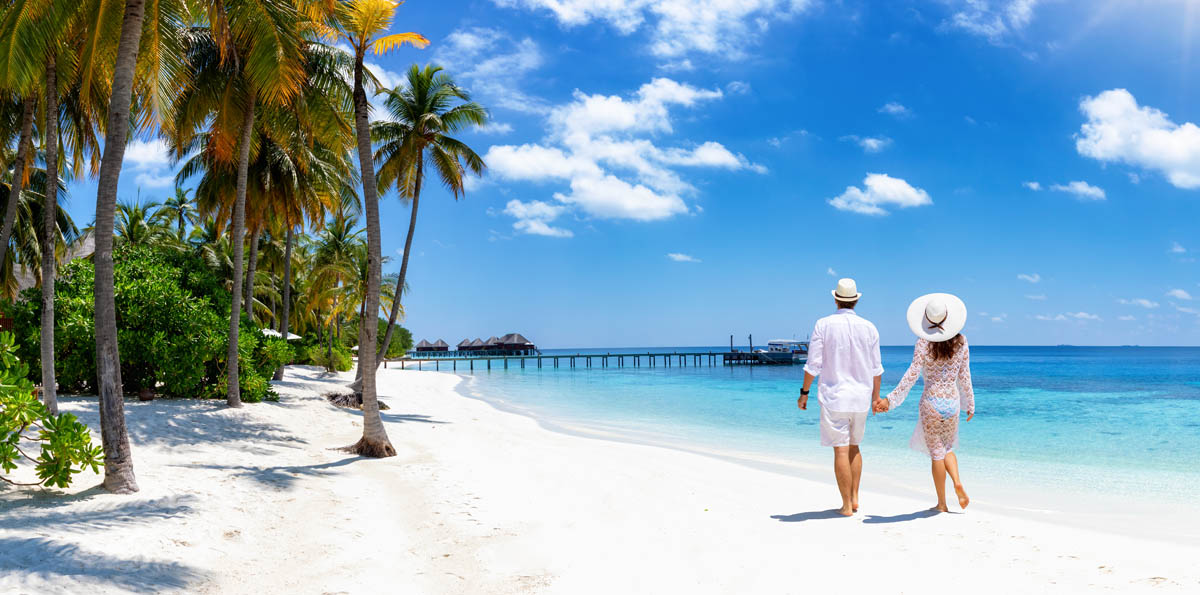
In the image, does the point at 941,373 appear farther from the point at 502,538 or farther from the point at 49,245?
the point at 49,245

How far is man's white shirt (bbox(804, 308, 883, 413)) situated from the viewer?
17.7 ft

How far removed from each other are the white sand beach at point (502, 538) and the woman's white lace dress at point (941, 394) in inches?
28.2

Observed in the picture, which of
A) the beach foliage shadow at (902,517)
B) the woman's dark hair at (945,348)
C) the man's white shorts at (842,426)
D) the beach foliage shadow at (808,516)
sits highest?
the woman's dark hair at (945,348)

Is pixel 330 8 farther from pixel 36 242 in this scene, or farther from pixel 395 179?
pixel 36 242

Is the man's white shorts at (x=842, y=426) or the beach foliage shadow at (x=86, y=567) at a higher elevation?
the man's white shorts at (x=842, y=426)

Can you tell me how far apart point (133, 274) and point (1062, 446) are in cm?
2037

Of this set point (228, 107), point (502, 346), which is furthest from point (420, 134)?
point (502, 346)

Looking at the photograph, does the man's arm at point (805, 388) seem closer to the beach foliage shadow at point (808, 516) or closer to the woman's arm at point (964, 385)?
the beach foliage shadow at point (808, 516)

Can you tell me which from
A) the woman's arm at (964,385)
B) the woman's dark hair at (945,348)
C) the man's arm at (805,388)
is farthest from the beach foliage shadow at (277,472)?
the woman's arm at (964,385)

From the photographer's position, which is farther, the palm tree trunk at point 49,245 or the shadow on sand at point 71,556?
the palm tree trunk at point 49,245

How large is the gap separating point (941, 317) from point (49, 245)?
11.6m

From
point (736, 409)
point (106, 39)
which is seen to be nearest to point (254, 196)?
point (106, 39)

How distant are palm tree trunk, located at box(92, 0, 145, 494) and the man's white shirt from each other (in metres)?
6.23

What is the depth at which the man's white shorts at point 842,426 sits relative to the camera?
5.46 metres
